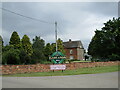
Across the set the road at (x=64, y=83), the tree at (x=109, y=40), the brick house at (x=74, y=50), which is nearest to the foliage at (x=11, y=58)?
the road at (x=64, y=83)

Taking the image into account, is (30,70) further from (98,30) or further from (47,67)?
(98,30)

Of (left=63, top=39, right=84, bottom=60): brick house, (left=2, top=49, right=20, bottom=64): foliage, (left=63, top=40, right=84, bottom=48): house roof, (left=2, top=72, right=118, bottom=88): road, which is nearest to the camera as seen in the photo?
(left=2, top=72, right=118, bottom=88): road

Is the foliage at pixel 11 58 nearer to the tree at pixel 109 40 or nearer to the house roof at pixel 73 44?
the tree at pixel 109 40

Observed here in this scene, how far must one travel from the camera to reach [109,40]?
44562mm

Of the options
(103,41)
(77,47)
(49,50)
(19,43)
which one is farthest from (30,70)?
(77,47)

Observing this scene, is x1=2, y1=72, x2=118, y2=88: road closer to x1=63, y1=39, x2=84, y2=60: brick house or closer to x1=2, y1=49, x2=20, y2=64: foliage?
x1=2, y1=49, x2=20, y2=64: foliage

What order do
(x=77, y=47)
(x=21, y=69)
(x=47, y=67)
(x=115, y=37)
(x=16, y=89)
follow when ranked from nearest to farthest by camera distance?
1. (x=16, y=89)
2. (x=21, y=69)
3. (x=47, y=67)
4. (x=115, y=37)
5. (x=77, y=47)

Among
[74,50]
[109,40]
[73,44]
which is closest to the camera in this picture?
[109,40]

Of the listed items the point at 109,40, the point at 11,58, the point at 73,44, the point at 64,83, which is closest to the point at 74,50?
the point at 73,44

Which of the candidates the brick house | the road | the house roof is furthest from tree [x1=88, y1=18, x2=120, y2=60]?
the road

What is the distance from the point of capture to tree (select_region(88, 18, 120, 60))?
144 ft

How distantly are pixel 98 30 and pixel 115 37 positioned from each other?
5.92m

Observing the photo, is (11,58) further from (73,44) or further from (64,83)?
(73,44)

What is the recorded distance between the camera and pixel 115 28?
4606 centimetres
